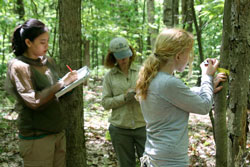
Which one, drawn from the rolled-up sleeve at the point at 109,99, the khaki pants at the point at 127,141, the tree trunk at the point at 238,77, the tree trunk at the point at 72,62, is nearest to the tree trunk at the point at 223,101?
the tree trunk at the point at 238,77

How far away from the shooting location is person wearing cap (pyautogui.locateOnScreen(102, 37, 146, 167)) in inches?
116

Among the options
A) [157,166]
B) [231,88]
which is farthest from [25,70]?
[231,88]

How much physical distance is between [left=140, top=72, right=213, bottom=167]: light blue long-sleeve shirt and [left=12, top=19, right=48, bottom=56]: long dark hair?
1252 mm

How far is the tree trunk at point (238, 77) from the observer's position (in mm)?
1671

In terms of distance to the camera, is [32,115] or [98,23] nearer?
[32,115]

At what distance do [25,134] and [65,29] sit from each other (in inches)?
51.0

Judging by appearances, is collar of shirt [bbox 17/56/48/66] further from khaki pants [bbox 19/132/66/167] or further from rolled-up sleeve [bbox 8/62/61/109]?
khaki pants [bbox 19/132/66/167]

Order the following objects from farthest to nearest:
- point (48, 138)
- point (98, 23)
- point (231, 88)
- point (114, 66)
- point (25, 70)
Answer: point (98, 23), point (114, 66), point (48, 138), point (25, 70), point (231, 88)

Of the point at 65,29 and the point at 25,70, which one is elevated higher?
the point at 65,29

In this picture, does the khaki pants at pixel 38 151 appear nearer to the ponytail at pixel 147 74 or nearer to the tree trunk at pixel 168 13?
the ponytail at pixel 147 74

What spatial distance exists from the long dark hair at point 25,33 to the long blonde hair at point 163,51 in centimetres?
113

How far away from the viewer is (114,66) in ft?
10.5

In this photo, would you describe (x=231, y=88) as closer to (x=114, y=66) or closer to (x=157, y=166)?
(x=157, y=166)

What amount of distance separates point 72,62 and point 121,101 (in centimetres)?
76
